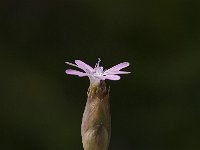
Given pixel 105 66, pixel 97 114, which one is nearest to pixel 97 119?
pixel 97 114

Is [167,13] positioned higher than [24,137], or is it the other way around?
[167,13]

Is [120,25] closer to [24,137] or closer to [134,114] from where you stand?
[134,114]

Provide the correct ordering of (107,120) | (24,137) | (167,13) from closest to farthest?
(107,120) < (24,137) < (167,13)

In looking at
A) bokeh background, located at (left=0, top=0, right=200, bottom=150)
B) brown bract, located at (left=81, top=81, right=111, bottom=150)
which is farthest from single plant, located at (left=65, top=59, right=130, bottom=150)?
bokeh background, located at (left=0, top=0, right=200, bottom=150)

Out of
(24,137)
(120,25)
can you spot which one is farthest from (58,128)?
(120,25)

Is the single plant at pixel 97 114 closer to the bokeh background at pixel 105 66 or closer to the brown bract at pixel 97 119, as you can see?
the brown bract at pixel 97 119

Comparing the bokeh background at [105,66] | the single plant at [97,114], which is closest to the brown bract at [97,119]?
the single plant at [97,114]

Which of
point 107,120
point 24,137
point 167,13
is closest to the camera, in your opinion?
point 107,120
